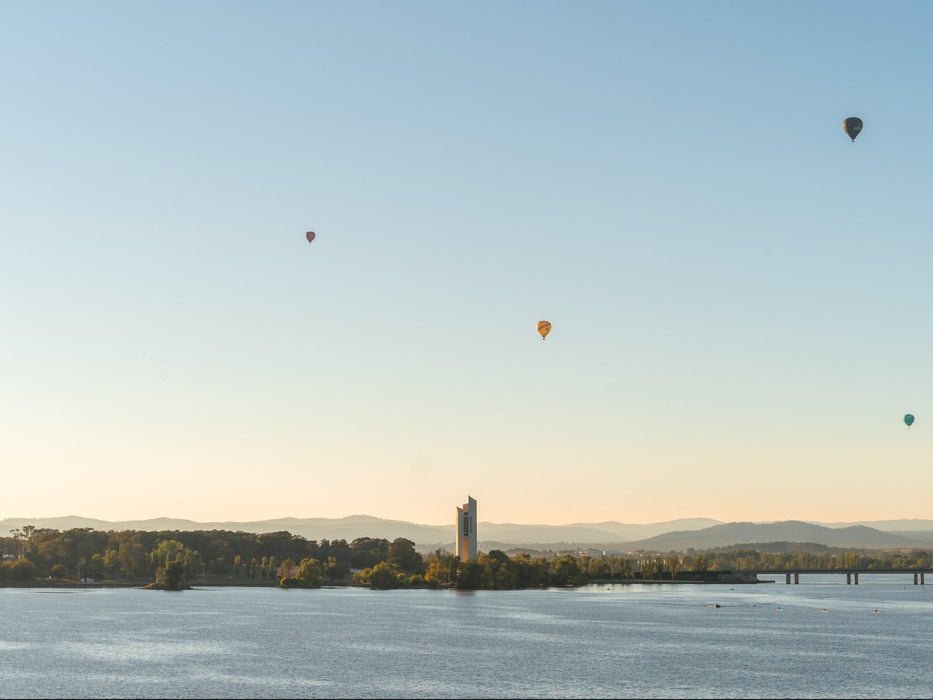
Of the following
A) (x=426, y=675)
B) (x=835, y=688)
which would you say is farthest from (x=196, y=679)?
(x=835, y=688)

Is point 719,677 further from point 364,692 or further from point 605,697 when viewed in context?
point 364,692

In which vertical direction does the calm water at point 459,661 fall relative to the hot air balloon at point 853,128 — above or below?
below

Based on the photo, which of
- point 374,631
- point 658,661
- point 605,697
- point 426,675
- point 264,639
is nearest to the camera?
point 605,697

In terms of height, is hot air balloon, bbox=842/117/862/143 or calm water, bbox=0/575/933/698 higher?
hot air balloon, bbox=842/117/862/143

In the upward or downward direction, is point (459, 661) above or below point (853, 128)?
below

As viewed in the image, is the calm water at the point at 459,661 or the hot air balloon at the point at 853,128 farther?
the hot air balloon at the point at 853,128

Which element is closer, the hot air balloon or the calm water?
the calm water

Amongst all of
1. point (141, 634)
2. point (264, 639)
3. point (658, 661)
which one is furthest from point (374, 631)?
point (658, 661)

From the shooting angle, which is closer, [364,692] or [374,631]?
[364,692]

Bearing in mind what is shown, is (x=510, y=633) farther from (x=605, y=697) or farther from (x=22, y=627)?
(x=22, y=627)

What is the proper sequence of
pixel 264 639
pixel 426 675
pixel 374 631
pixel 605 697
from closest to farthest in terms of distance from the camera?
pixel 605 697 < pixel 426 675 < pixel 264 639 < pixel 374 631
